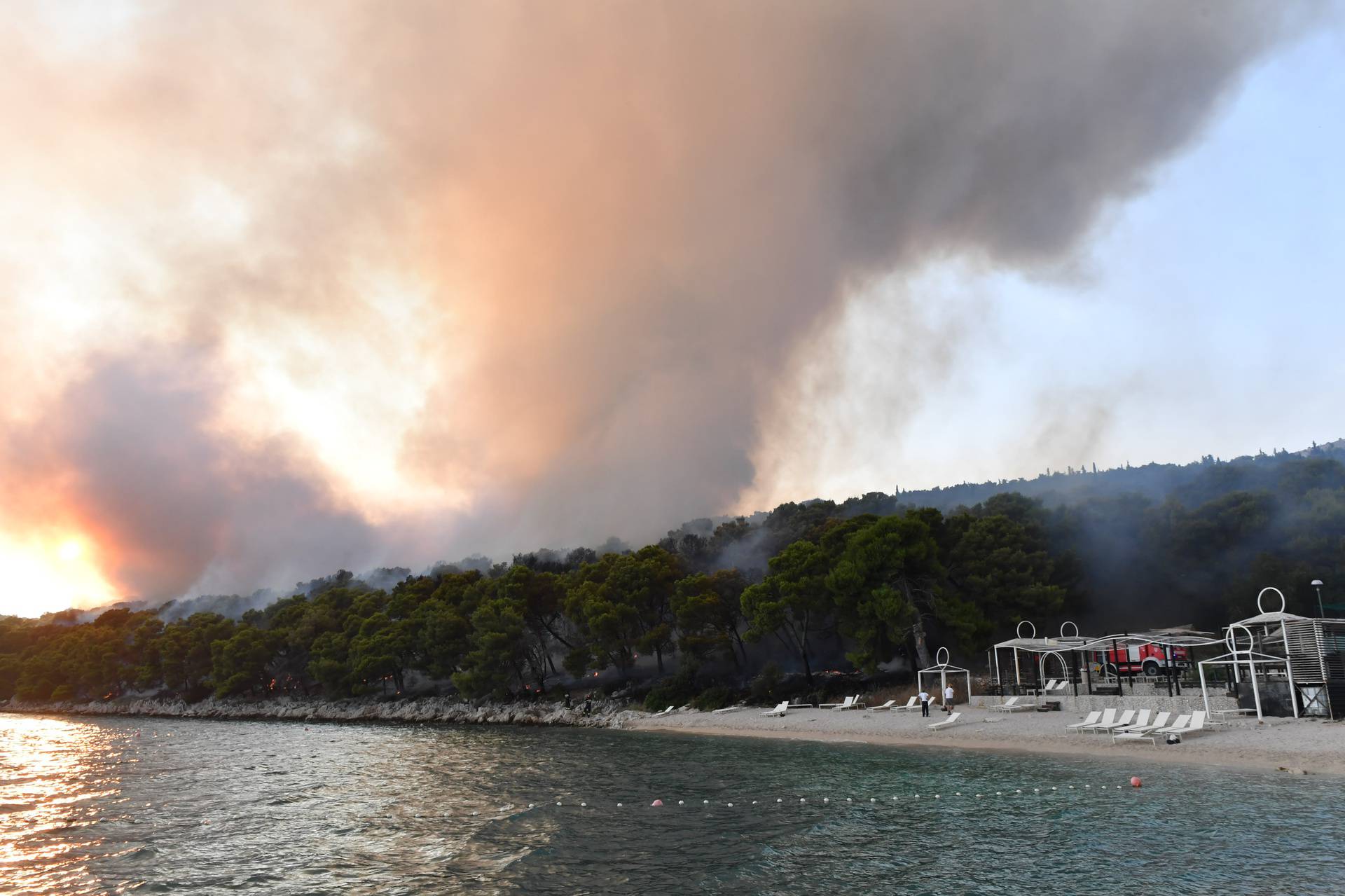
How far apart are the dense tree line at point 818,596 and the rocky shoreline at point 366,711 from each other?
80.9 inches

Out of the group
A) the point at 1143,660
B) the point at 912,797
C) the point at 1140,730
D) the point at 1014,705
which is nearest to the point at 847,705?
the point at 1014,705

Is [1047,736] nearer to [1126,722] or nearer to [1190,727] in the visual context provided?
[1126,722]

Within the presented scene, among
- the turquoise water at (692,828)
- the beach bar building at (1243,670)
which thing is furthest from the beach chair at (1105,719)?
the turquoise water at (692,828)

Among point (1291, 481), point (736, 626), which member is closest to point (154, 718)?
point (736, 626)

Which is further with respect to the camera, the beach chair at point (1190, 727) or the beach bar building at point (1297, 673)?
the beach bar building at point (1297, 673)

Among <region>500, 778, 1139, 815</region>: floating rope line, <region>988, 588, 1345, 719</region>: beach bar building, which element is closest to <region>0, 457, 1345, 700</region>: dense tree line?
<region>988, 588, 1345, 719</region>: beach bar building

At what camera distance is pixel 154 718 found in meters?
85.6

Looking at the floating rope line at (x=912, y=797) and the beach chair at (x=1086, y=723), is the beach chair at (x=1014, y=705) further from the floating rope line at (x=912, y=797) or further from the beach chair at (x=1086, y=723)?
the floating rope line at (x=912, y=797)

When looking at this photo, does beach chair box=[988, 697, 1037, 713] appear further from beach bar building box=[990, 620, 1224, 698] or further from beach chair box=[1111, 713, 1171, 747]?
beach chair box=[1111, 713, 1171, 747]

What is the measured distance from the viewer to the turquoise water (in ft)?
49.6

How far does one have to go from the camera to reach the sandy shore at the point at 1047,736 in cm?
2400

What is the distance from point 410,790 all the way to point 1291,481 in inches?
2691

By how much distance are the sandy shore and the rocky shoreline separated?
492 inches

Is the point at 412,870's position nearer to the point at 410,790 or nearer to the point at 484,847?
the point at 484,847
